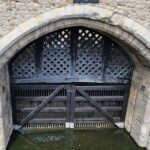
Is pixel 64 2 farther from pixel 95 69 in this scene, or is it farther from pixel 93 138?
pixel 93 138

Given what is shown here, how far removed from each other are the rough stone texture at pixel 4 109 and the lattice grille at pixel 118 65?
2369mm

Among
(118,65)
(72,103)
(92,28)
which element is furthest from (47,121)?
(92,28)

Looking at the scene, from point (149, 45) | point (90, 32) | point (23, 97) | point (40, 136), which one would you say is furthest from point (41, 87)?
point (149, 45)

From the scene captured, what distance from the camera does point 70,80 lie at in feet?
20.8

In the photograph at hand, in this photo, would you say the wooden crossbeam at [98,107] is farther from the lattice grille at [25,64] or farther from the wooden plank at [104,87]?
the lattice grille at [25,64]

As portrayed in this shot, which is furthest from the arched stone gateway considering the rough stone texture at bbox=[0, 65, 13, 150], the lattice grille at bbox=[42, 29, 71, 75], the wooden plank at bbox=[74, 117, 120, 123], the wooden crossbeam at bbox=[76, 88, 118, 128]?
the wooden plank at bbox=[74, 117, 120, 123]

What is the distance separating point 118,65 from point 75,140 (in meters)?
2.13

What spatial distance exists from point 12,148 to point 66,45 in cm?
268

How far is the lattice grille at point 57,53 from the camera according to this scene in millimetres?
5766

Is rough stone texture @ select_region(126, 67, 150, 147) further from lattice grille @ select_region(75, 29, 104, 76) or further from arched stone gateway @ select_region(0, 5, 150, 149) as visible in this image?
lattice grille @ select_region(75, 29, 104, 76)

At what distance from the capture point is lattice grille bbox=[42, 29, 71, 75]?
18.9 feet

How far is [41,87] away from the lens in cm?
645

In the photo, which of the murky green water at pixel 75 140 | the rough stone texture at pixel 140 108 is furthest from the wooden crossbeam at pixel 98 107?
the rough stone texture at pixel 140 108

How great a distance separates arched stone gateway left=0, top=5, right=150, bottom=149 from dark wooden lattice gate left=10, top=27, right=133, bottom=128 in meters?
0.38
